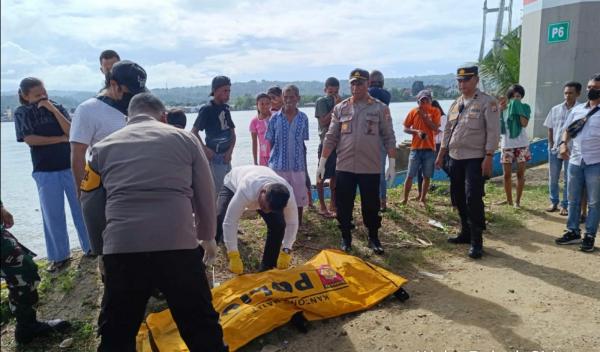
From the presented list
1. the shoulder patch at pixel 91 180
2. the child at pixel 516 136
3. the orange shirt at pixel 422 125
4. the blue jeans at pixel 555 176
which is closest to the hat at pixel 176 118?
the shoulder patch at pixel 91 180

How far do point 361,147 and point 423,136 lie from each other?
217 centimetres

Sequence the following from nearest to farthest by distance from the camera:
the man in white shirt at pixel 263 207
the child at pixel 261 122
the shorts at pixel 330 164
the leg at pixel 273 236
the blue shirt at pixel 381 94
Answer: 1. the man in white shirt at pixel 263 207
2. the leg at pixel 273 236
3. the blue shirt at pixel 381 94
4. the shorts at pixel 330 164
5. the child at pixel 261 122

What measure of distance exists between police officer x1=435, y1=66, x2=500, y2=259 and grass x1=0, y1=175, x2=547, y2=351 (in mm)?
470

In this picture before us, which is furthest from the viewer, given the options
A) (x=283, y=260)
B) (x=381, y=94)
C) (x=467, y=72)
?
(x=381, y=94)

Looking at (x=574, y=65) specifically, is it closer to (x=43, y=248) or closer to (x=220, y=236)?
(x=220, y=236)

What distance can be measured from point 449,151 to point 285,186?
2.24 m

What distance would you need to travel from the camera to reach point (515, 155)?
6.26 m

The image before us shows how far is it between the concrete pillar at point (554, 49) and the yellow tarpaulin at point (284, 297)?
815cm

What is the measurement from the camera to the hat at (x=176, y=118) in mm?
4039

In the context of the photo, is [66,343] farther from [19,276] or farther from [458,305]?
[458,305]

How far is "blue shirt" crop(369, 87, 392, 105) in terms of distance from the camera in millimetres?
5496

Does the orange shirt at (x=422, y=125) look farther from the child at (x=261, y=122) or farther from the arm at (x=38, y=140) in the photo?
the arm at (x=38, y=140)

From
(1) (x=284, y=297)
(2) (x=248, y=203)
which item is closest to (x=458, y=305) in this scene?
(1) (x=284, y=297)

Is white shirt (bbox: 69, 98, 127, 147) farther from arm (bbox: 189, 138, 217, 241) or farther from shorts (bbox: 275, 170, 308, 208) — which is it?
shorts (bbox: 275, 170, 308, 208)
